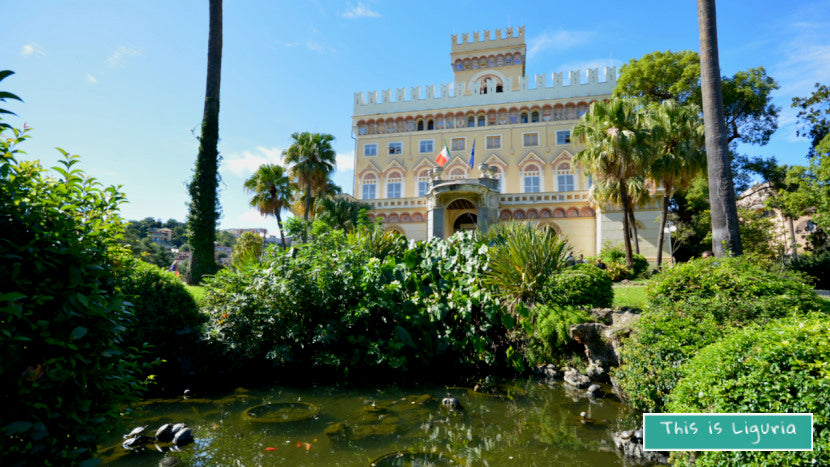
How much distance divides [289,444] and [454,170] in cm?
2926

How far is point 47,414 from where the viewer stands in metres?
2.23

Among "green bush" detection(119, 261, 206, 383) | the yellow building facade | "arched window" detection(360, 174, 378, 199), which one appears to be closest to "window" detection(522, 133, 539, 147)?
the yellow building facade

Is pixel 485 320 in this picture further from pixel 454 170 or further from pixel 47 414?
pixel 454 170

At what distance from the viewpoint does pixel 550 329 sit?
7754 mm

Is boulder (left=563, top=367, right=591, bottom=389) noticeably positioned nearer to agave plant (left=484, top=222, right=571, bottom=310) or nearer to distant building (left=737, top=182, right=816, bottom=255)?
agave plant (left=484, top=222, right=571, bottom=310)

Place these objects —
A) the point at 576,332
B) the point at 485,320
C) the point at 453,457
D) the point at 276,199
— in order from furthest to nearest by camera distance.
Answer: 1. the point at 276,199
2. the point at 485,320
3. the point at 576,332
4. the point at 453,457

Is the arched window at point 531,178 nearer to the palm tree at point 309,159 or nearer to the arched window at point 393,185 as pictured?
the arched window at point 393,185

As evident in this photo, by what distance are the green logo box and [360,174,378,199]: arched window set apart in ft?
103

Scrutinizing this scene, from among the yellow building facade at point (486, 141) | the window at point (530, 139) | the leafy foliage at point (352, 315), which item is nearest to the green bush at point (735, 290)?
the leafy foliage at point (352, 315)

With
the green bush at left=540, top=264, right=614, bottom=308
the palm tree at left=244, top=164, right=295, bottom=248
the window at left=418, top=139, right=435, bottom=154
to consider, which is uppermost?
the window at left=418, top=139, right=435, bottom=154

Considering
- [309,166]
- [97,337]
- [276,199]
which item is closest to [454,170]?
[309,166]

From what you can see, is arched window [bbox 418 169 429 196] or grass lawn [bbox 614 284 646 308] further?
arched window [bbox 418 169 429 196]

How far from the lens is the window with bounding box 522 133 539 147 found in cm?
3183

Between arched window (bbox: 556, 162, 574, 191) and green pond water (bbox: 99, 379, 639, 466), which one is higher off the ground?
→ arched window (bbox: 556, 162, 574, 191)
